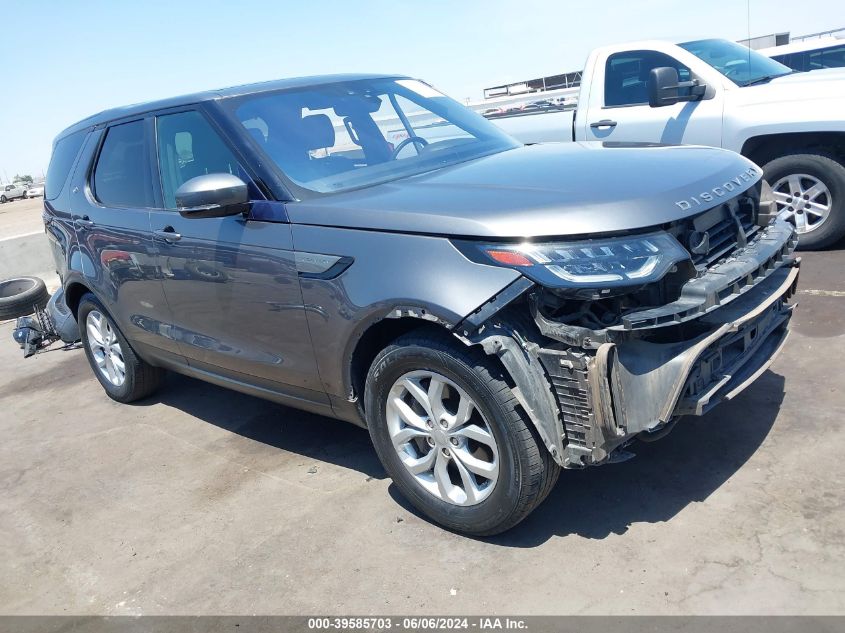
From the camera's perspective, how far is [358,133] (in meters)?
3.90

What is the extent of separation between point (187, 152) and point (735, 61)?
5.09m

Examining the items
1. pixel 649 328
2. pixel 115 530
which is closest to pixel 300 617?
pixel 115 530

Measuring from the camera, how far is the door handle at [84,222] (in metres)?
4.77

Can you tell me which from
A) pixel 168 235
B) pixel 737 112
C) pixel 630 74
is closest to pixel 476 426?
pixel 168 235

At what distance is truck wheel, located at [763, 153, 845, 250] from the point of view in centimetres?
605

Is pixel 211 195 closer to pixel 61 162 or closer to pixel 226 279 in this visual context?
pixel 226 279

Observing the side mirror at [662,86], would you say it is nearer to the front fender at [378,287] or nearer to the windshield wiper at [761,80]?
the windshield wiper at [761,80]

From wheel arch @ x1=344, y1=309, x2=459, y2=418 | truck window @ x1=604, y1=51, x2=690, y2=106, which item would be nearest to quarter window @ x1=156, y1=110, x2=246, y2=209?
wheel arch @ x1=344, y1=309, x2=459, y2=418

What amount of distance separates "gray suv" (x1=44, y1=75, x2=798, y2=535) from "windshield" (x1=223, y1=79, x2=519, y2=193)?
0.01 metres

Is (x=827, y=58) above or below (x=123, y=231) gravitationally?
below

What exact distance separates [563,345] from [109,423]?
12.1ft

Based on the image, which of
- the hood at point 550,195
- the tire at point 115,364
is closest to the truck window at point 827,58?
the hood at point 550,195

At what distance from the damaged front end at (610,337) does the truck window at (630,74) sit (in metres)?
4.50

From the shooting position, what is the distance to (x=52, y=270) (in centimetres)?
1048
